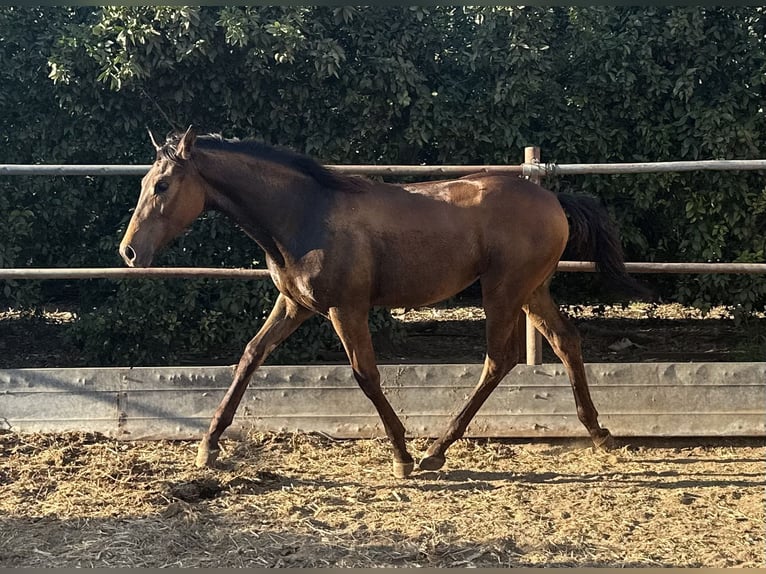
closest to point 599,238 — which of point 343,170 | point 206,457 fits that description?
point 343,170

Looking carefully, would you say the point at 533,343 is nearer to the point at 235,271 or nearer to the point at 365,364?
the point at 365,364

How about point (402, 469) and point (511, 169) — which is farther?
point (511, 169)

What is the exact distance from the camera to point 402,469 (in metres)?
4.28

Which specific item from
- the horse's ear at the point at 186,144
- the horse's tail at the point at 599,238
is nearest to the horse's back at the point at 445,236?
the horse's tail at the point at 599,238

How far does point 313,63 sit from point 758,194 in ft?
12.2

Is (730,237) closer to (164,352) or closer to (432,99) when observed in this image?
(432,99)

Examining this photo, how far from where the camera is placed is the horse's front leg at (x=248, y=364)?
4.41m

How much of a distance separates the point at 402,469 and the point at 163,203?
76.3 inches

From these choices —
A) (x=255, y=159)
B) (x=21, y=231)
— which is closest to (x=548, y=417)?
(x=255, y=159)

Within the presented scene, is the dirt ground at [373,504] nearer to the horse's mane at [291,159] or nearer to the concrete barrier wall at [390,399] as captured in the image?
the concrete barrier wall at [390,399]

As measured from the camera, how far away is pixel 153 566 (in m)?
3.17

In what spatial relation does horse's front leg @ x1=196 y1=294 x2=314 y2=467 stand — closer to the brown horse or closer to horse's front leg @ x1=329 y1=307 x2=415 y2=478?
the brown horse

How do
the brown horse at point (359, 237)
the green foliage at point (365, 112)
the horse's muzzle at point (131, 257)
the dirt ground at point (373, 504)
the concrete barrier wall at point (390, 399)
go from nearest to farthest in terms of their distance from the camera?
the dirt ground at point (373, 504) → the horse's muzzle at point (131, 257) → the brown horse at point (359, 237) → the concrete barrier wall at point (390, 399) → the green foliage at point (365, 112)

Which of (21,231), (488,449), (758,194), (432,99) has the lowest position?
(488,449)
